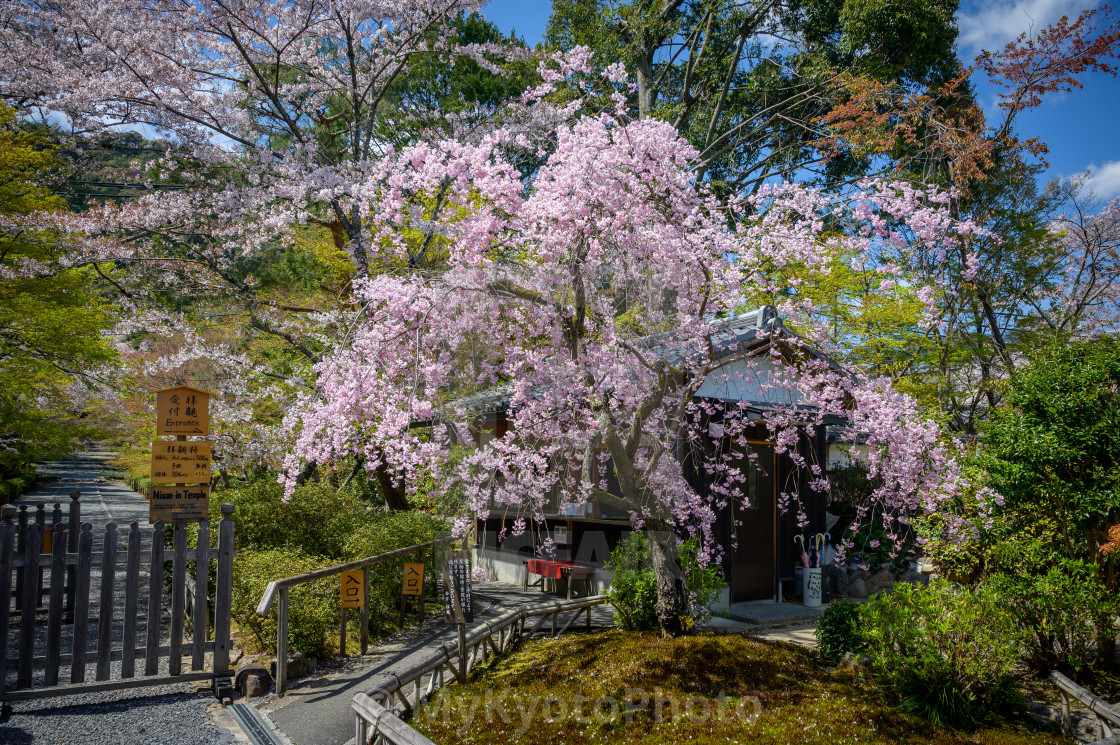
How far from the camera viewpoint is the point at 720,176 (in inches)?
690

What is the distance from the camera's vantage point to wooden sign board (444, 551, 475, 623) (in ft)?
22.4

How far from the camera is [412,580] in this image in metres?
8.07

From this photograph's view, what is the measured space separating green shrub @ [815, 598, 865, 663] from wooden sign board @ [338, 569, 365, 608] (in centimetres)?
512

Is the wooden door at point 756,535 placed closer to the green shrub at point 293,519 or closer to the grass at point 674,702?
the grass at point 674,702

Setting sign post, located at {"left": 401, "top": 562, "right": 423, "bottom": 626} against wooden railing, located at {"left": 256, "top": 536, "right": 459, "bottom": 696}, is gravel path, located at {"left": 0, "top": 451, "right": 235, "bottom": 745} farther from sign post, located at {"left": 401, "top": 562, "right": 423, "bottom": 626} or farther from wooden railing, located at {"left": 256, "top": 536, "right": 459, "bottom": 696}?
sign post, located at {"left": 401, "top": 562, "right": 423, "bottom": 626}

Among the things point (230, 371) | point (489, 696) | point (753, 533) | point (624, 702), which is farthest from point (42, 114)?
point (753, 533)

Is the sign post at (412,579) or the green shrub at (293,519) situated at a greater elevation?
the green shrub at (293,519)

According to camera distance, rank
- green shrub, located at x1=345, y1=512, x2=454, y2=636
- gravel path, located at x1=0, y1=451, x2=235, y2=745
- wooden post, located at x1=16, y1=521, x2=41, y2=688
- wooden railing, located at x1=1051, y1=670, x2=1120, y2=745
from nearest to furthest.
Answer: wooden railing, located at x1=1051, y1=670, x2=1120, y2=745 → gravel path, located at x1=0, y1=451, x2=235, y2=745 → wooden post, located at x1=16, y1=521, x2=41, y2=688 → green shrub, located at x1=345, y1=512, x2=454, y2=636

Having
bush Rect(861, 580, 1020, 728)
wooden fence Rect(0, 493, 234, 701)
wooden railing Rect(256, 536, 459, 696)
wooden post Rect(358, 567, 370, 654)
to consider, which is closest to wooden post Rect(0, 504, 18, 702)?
wooden fence Rect(0, 493, 234, 701)

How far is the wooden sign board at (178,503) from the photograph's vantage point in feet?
20.5

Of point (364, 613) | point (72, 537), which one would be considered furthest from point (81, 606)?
point (72, 537)

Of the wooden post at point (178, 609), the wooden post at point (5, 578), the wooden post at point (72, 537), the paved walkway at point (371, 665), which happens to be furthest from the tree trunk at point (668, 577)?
the wooden post at point (72, 537)

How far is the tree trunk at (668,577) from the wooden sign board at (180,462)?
4770mm

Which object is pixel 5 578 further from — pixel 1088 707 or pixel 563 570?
pixel 1088 707
